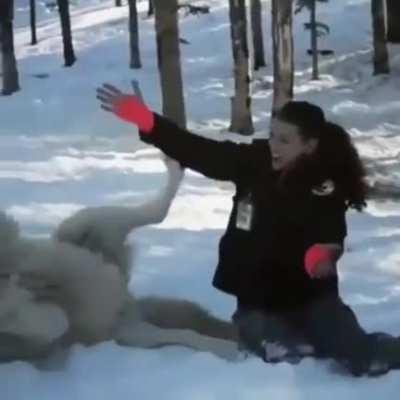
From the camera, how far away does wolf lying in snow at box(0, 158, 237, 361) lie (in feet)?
13.6

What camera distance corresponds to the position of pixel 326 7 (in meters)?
39.7

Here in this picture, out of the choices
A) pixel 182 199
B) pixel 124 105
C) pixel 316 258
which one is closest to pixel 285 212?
pixel 316 258

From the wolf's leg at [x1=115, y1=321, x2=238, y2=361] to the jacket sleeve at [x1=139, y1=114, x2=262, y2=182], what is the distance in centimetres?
72

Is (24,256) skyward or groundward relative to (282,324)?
skyward

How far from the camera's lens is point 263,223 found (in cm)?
458

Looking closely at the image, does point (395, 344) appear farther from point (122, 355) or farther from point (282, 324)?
point (122, 355)

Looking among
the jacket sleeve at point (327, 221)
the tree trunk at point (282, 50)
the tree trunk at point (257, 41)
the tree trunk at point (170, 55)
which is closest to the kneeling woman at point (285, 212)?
the jacket sleeve at point (327, 221)

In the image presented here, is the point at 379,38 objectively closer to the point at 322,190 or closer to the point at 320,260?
the point at 322,190

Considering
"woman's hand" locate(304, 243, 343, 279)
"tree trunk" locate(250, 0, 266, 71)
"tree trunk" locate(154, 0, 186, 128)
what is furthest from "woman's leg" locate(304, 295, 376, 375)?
"tree trunk" locate(250, 0, 266, 71)

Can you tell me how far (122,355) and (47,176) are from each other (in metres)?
7.05

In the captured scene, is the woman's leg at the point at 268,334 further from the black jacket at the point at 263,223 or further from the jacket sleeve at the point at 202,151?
the jacket sleeve at the point at 202,151

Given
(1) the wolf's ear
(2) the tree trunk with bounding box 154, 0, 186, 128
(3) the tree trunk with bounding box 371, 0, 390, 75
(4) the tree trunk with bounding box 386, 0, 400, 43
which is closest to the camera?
(1) the wolf's ear

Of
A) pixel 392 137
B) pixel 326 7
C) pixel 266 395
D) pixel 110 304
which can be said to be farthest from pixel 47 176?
pixel 326 7

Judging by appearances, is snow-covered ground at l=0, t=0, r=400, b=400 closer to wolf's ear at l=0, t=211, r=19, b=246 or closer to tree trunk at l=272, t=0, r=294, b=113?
wolf's ear at l=0, t=211, r=19, b=246
